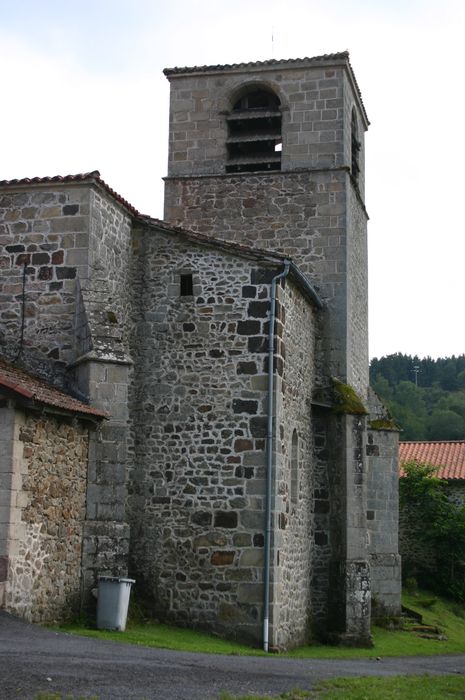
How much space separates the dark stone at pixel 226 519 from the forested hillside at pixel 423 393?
37.5 m

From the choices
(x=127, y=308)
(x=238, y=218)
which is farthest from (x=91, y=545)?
(x=238, y=218)

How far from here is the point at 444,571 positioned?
91.8 feet

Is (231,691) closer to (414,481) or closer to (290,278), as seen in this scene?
(290,278)

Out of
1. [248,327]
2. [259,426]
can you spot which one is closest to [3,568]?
[259,426]

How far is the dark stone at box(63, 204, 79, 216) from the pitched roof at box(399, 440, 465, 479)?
1907cm

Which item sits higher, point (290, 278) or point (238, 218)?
point (238, 218)

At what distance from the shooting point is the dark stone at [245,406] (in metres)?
15.0

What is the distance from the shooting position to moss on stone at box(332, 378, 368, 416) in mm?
17750


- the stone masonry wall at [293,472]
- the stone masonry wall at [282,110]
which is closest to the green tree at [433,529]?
the stone masonry wall at [293,472]

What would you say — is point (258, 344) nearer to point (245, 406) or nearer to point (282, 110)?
point (245, 406)

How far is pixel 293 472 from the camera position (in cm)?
1664

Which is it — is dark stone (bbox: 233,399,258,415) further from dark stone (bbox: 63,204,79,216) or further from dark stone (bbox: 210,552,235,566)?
dark stone (bbox: 63,204,79,216)

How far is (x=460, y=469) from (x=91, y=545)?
2001 cm

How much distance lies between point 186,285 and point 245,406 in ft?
7.26
